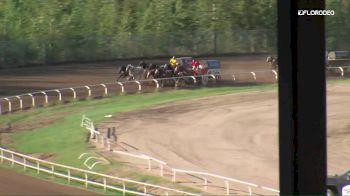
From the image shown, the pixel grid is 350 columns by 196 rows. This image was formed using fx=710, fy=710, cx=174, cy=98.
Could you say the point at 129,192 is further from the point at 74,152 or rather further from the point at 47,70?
the point at 47,70

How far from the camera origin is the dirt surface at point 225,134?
58.2 feet

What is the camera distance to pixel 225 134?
23281 millimetres

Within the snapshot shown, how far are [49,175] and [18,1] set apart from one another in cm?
4453

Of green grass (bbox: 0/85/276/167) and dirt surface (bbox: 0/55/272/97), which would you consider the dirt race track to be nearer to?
dirt surface (bbox: 0/55/272/97)

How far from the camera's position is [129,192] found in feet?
45.9

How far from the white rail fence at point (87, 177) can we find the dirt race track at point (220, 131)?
240cm

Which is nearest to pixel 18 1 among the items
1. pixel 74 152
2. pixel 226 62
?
pixel 226 62

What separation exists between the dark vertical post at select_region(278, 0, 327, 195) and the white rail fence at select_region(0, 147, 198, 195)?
10.4 meters

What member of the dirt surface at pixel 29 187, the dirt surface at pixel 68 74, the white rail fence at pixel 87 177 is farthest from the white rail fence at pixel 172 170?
the dirt surface at pixel 68 74

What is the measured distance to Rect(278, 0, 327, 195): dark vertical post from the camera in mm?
1944

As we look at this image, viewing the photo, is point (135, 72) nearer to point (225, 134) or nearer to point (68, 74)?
point (68, 74)

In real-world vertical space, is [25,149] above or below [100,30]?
below

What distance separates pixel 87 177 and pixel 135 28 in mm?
42123

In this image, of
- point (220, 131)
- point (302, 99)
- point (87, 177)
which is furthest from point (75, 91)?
point (302, 99)
